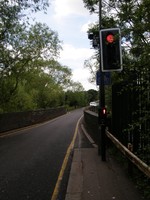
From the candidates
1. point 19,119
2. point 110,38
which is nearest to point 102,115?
point 110,38

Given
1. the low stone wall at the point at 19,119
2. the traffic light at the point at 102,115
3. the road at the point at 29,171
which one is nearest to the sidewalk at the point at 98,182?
the road at the point at 29,171

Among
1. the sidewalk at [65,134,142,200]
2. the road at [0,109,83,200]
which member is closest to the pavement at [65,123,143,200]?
the sidewalk at [65,134,142,200]

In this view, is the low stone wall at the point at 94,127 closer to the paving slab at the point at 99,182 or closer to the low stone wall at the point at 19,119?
the paving slab at the point at 99,182

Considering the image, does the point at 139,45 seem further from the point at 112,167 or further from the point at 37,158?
the point at 37,158

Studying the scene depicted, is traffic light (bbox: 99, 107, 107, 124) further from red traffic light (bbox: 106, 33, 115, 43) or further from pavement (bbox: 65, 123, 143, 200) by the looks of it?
red traffic light (bbox: 106, 33, 115, 43)

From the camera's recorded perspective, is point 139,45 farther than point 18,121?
No

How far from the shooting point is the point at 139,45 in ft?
26.2

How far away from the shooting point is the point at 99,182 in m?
7.98

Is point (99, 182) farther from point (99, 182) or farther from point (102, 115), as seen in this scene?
point (102, 115)

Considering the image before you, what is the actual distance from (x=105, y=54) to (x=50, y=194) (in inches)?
188

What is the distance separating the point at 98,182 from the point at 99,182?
23 mm

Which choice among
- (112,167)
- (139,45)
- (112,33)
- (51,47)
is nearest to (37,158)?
(112,167)

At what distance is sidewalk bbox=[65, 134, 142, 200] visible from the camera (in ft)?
22.4

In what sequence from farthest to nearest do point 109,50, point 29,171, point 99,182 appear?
point 109,50, point 29,171, point 99,182
